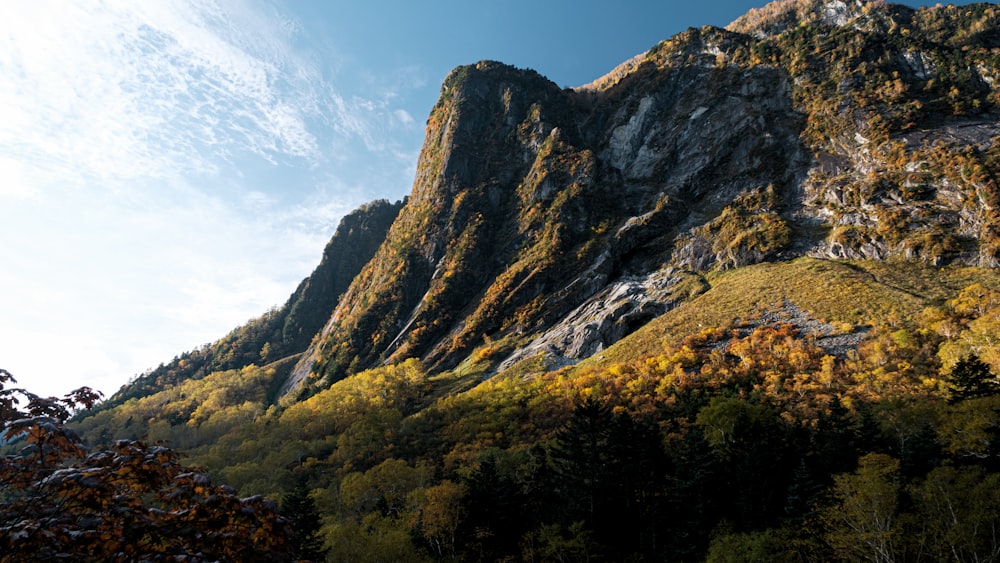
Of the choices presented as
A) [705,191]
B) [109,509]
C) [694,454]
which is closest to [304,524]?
[694,454]

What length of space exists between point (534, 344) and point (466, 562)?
271 feet

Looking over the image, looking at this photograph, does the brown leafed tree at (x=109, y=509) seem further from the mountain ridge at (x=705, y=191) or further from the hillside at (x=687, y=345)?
the mountain ridge at (x=705, y=191)

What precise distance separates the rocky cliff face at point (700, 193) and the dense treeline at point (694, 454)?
2934 cm

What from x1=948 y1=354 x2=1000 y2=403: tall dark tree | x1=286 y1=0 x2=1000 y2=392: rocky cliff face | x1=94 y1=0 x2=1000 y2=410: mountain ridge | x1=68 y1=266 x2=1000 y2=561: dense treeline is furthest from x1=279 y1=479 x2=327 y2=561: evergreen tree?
x1=94 y1=0 x2=1000 y2=410: mountain ridge

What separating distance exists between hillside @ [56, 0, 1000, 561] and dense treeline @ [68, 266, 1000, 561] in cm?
31

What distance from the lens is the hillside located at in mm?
37719

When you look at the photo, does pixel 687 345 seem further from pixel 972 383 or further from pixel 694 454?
pixel 694 454

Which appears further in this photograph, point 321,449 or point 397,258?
point 397,258

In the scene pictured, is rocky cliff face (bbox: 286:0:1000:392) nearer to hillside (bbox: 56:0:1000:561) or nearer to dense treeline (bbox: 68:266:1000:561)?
hillside (bbox: 56:0:1000:561)

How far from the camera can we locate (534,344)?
4705 inches

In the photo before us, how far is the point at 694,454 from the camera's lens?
40875 millimetres

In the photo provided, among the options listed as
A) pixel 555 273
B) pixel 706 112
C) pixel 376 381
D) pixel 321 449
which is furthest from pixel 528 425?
pixel 706 112

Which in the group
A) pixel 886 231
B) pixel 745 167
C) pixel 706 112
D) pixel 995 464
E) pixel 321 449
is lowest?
pixel 995 464

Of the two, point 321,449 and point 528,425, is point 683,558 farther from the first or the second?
point 321,449
